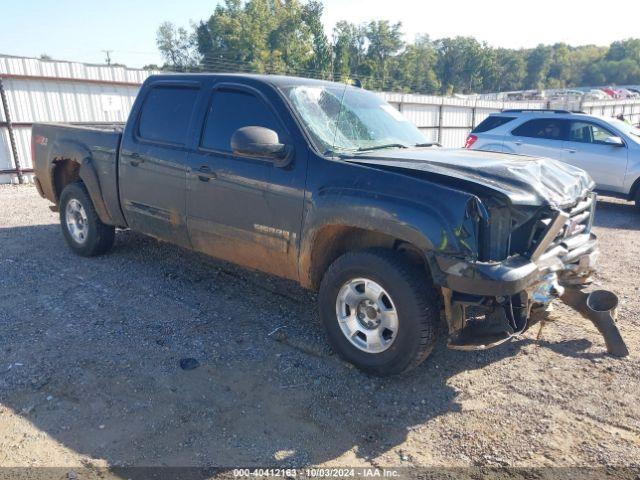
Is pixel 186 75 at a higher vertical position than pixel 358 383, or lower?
higher

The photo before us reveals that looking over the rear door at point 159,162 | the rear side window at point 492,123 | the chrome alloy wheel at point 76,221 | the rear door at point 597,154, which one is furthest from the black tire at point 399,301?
the rear side window at point 492,123

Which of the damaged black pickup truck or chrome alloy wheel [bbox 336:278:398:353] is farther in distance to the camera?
chrome alloy wheel [bbox 336:278:398:353]

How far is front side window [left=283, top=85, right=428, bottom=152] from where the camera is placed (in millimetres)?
4047

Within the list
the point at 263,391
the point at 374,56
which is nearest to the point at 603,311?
the point at 263,391

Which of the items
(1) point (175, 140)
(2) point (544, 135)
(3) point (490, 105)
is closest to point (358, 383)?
(1) point (175, 140)

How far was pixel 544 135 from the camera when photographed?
10.5 metres

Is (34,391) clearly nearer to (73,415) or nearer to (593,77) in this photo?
(73,415)

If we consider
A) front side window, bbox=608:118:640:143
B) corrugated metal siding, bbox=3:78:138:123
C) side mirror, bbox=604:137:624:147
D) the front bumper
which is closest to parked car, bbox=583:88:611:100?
front side window, bbox=608:118:640:143

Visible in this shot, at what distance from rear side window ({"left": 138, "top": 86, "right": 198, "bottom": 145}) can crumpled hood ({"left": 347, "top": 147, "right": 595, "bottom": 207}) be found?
1885mm

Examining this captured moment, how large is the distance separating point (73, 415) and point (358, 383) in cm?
184

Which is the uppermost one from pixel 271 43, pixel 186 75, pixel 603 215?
pixel 271 43

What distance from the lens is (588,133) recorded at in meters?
10.2

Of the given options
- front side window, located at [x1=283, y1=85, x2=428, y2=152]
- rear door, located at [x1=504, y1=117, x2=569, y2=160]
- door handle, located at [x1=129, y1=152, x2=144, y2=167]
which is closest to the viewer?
front side window, located at [x1=283, y1=85, x2=428, y2=152]

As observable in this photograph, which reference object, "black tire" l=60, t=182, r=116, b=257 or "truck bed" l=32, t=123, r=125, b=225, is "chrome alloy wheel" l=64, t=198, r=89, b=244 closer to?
"black tire" l=60, t=182, r=116, b=257
